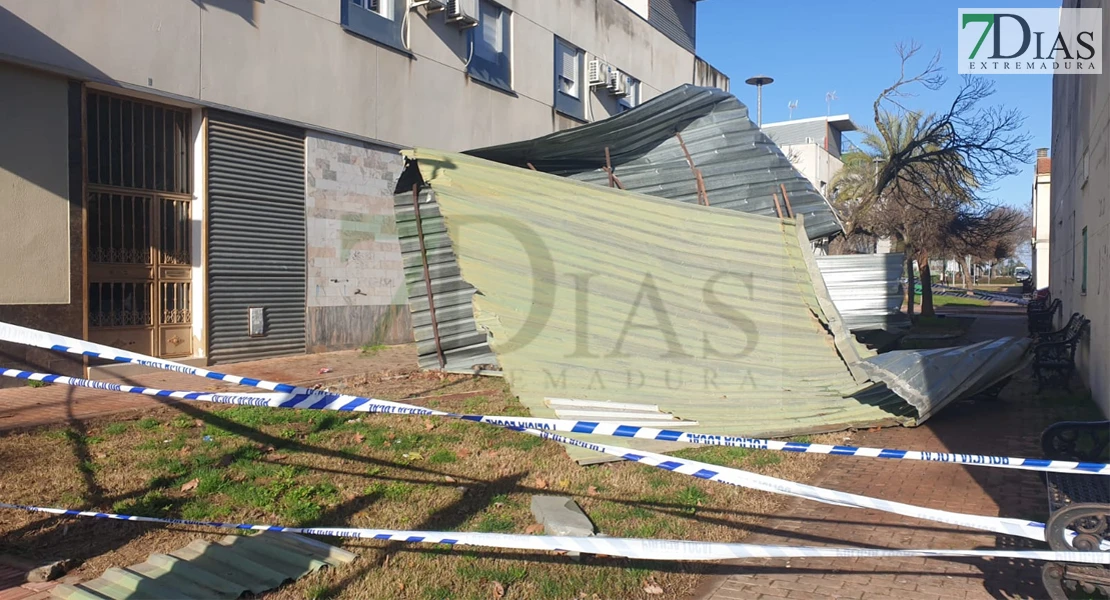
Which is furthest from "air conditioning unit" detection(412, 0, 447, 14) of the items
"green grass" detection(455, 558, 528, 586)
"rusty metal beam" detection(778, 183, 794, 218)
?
"green grass" detection(455, 558, 528, 586)

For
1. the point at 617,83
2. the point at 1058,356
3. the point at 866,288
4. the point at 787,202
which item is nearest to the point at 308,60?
the point at 787,202

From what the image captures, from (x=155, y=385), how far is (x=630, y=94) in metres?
16.0

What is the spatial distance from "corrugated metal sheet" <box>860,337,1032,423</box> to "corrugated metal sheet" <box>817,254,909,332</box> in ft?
9.70

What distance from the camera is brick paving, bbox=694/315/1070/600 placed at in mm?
4145

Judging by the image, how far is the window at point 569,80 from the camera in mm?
18688

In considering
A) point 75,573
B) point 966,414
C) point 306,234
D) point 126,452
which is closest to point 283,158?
point 306,234

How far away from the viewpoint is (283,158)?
12.0 meters

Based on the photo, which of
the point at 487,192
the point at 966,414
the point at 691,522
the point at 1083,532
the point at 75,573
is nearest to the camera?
the point at 1083,532

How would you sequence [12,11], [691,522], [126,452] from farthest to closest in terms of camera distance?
[12,11]
[126,452]
[691,522]

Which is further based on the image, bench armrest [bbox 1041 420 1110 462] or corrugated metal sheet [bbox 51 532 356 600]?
bench armrest [bbox 1041 420 1110 462]

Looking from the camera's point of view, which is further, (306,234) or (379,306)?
(379,306)

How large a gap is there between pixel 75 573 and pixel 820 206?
8.71 metres

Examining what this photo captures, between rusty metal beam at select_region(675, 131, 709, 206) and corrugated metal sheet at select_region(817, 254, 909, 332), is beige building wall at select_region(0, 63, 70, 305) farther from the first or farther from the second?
corrugated metal sheet at select_region(817, 254, 909, 332)

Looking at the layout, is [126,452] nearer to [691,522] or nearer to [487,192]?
[487,192]
